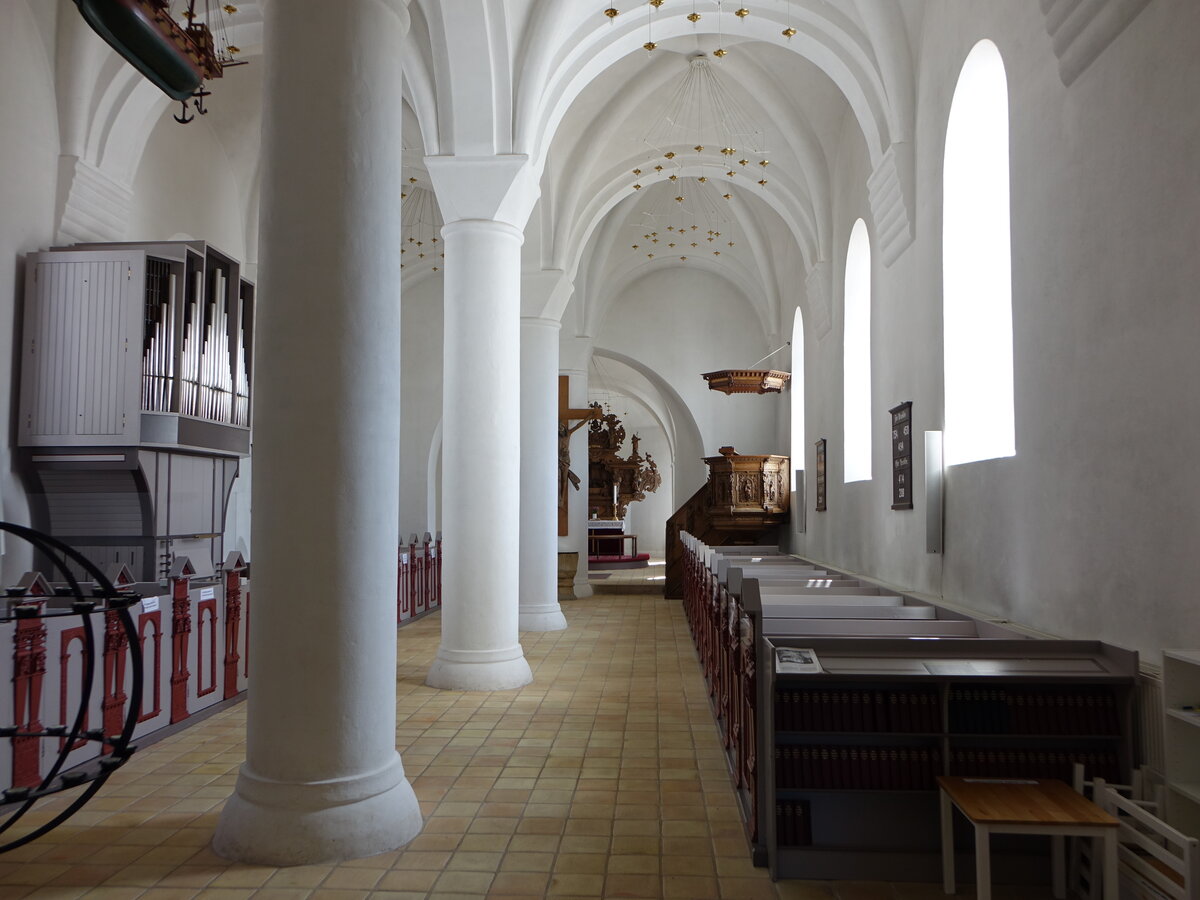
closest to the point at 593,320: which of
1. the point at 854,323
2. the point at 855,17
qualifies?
the point at 854,323

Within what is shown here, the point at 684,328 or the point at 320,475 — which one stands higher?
the point at 684,328

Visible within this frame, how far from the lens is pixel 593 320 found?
17.5 m

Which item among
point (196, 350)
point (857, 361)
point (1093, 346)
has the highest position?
point (857, 361)

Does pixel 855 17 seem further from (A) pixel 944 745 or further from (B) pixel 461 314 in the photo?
(A) pixel 944 745

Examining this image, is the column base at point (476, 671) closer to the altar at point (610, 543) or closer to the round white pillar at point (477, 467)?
the round white pillar at point (477, 467)

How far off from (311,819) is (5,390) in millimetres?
5911

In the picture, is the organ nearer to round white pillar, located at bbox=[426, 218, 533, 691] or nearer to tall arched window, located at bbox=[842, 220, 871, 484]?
round white pillar, located at bbox=[426, 218, 533, 691]

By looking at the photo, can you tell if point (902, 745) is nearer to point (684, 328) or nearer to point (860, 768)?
point (860, 768)

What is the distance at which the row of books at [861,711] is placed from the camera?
12.7 feet

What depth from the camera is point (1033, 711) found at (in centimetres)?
384

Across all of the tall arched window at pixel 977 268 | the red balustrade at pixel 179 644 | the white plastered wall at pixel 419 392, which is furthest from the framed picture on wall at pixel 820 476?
the red balustrade at pixel 179 644

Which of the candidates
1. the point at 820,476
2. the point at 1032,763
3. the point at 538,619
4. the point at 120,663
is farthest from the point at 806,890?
the point at 820,476

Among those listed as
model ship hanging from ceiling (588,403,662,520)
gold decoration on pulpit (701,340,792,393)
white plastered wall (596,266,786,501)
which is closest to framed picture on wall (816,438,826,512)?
gold decoration on pulpit (701,340,792,393)

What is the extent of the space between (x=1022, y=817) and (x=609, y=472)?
21.5 metres
